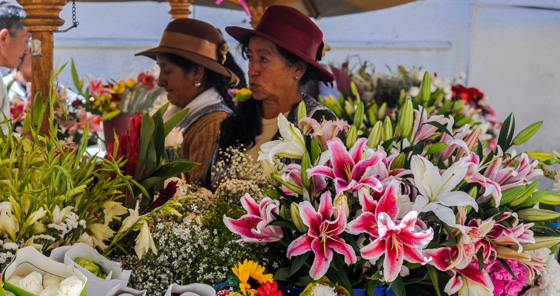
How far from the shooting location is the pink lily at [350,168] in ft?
3.58

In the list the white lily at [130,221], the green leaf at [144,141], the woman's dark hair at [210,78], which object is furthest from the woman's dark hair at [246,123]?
the white lily at [130,221]

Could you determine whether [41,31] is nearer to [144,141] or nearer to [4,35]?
[144,141]

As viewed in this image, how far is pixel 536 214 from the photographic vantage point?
1211mm

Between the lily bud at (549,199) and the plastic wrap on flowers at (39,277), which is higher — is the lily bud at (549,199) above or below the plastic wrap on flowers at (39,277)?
below

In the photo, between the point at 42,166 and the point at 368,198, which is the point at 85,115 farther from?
the point at 368,198

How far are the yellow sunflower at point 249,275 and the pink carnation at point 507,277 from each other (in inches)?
16.1

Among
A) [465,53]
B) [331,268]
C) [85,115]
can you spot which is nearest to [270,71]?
[331,268]

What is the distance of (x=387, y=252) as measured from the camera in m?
1.05

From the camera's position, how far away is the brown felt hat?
2.26 metres

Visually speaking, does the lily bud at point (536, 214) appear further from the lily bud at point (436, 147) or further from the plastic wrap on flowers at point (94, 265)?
the plastic wrap on flowers at point (94, 265)

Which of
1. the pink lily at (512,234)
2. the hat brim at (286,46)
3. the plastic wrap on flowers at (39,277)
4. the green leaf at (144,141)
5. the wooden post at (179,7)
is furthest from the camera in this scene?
the wooden post at (179,7)

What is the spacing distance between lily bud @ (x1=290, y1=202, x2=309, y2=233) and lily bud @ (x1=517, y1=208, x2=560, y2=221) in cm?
41

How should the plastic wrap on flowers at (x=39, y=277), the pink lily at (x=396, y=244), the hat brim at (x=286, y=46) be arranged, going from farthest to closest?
the hat brim at (x=286, y=46) < the pink lily at (x=396, y=244) < the plastic wrap on flowers at (x=39, y=277)

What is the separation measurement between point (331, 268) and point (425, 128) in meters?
0.35
